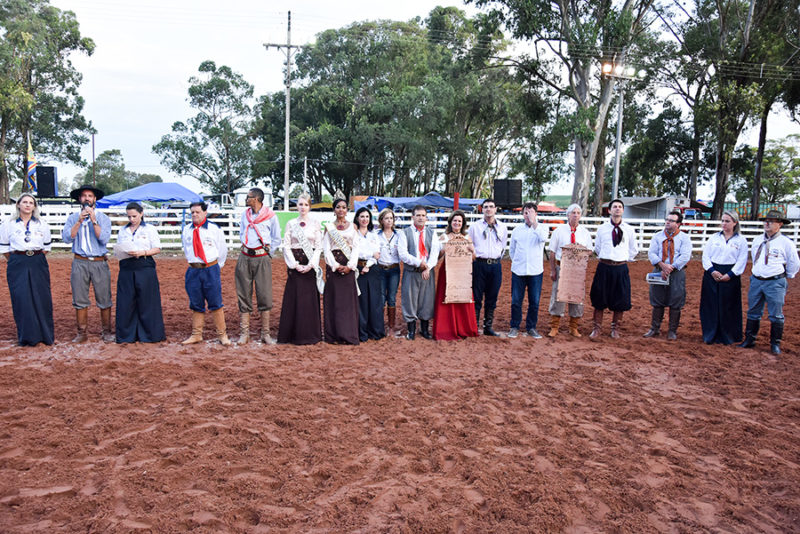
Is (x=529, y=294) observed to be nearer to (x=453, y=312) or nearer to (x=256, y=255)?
(x=453, y=312)

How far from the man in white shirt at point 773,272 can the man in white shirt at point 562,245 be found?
194 centimetres

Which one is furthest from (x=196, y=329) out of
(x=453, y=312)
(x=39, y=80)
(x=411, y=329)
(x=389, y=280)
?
(x=39, y=80)

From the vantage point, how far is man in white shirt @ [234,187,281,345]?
6496 millimetres

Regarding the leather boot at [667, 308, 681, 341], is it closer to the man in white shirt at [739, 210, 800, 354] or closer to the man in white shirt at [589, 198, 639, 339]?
the man in white shirt at [589, 198, 639, 339]

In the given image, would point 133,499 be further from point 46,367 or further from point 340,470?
point 46,367

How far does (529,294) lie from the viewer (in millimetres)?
7156

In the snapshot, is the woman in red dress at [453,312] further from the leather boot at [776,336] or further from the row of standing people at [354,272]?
the leather boot at [776,336]

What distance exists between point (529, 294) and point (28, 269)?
5804 mm

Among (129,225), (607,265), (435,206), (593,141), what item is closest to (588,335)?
(607,265)

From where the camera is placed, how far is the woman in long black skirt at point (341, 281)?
6.53 meters

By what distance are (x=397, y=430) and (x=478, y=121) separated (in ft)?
106

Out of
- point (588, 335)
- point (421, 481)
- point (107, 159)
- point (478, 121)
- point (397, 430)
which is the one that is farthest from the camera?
point (107, 159)

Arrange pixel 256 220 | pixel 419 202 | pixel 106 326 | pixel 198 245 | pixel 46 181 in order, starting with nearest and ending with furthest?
pixel 198 245, pixel 256 220, pixel 106 326, pixel 46 181, pixel 419 202

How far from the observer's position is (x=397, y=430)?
162 inches
